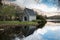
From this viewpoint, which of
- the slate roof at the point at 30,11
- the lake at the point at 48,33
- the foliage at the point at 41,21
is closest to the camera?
the lake at the point at 48,33

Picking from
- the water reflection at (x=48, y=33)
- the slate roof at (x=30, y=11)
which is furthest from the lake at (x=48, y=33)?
the slate roof at (x=30, y=11)

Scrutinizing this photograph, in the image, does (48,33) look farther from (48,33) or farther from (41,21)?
(41,21)

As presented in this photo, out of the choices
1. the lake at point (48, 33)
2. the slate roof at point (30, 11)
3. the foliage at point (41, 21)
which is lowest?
the lake at point (48, 33)

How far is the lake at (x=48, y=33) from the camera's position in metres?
4.09

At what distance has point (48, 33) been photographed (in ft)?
14.1

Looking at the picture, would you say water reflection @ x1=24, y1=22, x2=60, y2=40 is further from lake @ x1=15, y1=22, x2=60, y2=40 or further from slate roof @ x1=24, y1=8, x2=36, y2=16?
slate roof @ x1=24, y1=8, x2=36, y2=16

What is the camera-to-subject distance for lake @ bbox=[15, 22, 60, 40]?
4.09 meters

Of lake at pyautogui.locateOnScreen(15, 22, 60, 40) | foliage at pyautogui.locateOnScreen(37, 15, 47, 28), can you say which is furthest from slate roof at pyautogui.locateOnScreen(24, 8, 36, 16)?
lake at pyautogui.locateOnScreen(15, 22, 60, 40)

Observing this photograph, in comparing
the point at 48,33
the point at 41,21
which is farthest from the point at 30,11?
the point at 48,33

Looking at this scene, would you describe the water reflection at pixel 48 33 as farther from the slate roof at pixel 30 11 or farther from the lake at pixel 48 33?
the slate roof at pixel 30 11

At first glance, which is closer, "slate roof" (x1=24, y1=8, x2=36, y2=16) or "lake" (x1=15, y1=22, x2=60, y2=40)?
"lake" (x1=15, y1=22, x2=60, y2=40)

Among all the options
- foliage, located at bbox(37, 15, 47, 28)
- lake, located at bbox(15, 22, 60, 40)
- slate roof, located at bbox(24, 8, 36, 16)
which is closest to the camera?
lake, located at bbox(15, 22, 60, 40)

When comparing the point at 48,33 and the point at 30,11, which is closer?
the point at 48,33

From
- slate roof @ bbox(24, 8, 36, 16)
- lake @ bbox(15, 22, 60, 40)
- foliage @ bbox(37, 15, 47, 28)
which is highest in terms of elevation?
slate roof @ bbox(24, 8, 36, 16)
